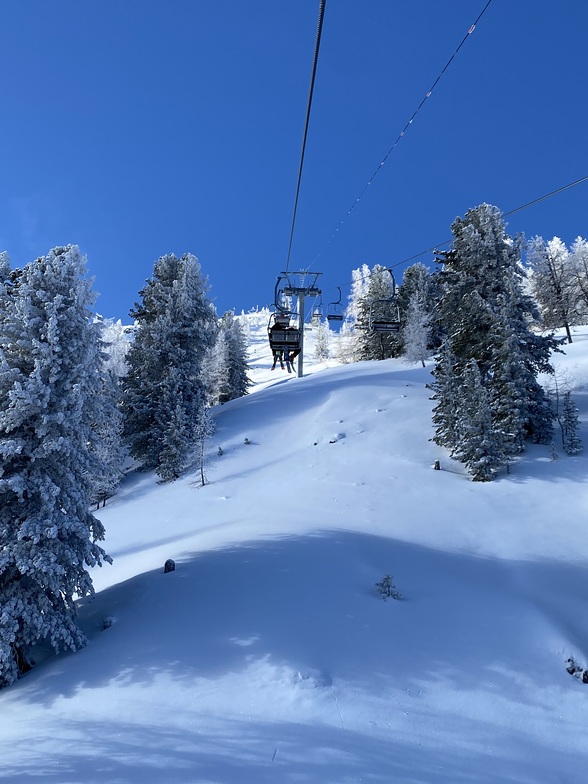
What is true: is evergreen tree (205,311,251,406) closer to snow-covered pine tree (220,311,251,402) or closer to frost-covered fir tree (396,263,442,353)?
snow-covered pine tree (220,311,251,402)

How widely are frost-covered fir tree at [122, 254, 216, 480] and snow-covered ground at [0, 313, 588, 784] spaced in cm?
1333

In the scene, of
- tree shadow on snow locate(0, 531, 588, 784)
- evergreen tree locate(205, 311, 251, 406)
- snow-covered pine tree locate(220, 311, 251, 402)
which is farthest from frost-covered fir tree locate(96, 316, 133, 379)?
snow-covered pine tree locate(220, 311, 251, 402)

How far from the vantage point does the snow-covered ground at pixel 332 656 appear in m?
6.69

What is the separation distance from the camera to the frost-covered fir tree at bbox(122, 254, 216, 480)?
32594 millimetres

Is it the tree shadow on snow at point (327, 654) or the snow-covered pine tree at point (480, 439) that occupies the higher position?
the snow-covered pine tree at point (480, 439)

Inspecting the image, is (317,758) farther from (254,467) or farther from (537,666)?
(254,467)

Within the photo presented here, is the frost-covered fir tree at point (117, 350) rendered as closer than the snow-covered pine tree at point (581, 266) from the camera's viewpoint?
Yes

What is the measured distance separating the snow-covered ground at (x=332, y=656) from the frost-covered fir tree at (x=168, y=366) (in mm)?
13331

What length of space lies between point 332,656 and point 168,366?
29649 mm

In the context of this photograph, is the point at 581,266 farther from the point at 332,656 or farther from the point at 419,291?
the point at 332,656

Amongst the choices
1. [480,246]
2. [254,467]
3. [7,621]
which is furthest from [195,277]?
[7,621]

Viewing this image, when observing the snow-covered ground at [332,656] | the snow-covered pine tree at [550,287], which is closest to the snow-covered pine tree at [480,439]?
the snow-covered ground at [332,656]

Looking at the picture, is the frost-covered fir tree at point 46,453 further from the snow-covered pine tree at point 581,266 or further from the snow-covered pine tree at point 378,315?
the snow-covered pine tree at point 581,266

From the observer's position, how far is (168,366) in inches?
1407
